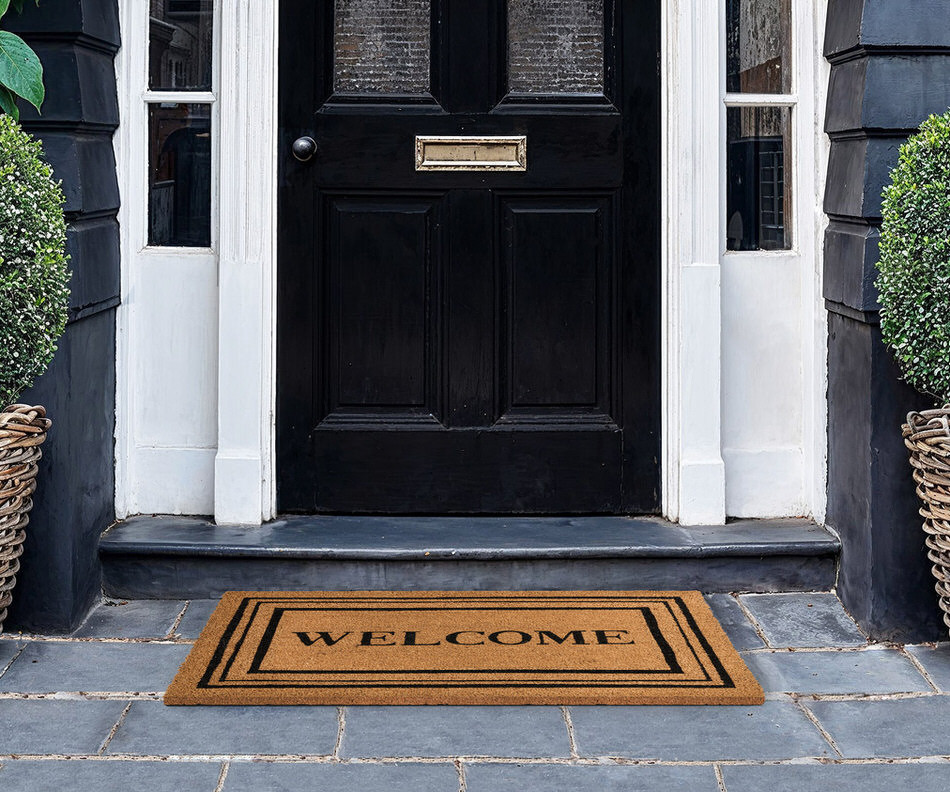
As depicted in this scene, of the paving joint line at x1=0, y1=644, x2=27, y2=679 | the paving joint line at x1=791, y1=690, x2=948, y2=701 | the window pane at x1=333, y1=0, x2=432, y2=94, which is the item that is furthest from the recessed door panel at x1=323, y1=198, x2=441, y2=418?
the paving joint line at x1=791, y1=690, x2=948, y2=701

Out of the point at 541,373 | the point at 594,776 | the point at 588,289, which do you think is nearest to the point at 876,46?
the point at 588,289

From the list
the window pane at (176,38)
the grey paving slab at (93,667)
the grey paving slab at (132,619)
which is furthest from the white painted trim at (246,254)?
the grey paving slab at (93,667)

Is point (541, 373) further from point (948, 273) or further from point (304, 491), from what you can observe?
point (948, 273)

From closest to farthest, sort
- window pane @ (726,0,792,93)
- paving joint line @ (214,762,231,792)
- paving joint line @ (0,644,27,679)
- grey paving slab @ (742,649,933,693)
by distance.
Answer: paving joint line @ (214,762,231,792), grey paving slab @ (742,649,933,693), paving joint line @ (0,644,27,679), window pane @ (726,0,792,93)

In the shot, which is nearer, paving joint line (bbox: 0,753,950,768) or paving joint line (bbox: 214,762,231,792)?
paving joint line (bbox: 214,762,231,792)

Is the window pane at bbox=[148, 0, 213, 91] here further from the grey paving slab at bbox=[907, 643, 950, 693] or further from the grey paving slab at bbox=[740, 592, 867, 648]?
the grey paving slab at bbox=[907, 643, 950, 693]

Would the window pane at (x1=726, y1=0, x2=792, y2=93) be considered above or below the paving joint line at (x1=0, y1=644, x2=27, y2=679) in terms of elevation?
above

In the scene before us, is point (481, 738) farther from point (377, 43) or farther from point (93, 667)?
point (377, 43)

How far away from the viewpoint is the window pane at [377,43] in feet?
12.9

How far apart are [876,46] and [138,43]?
2014mm

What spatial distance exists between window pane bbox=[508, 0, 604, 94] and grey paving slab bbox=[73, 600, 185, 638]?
1761 mm

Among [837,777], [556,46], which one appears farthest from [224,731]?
[556,46]

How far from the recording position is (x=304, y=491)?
401 cm

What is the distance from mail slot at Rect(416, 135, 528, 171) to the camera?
3941 mm
